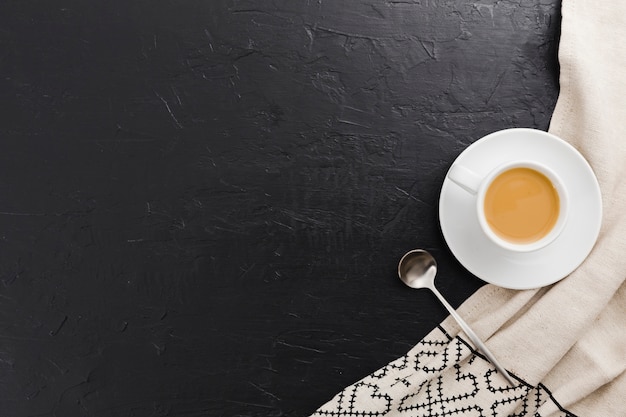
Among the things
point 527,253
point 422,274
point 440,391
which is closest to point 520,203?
point 527,253

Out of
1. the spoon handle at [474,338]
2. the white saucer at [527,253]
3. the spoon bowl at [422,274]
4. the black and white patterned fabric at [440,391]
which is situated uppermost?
the white saucer at [527,253]

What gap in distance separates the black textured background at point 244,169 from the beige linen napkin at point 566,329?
0.12ft

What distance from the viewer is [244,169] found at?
1.01 m

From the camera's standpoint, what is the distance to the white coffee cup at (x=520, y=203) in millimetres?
917

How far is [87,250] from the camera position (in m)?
1.02

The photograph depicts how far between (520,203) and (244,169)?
0.43 meters

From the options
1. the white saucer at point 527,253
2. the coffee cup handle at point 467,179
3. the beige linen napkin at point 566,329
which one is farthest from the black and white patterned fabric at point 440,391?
the coffee cup handle at point 467,179

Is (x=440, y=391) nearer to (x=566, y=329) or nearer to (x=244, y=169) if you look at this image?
(x=566, y=329)

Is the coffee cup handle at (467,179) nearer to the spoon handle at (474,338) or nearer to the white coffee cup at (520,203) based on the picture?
the white coffee cup at (520,203)

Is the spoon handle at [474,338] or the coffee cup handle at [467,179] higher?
the coffee cup handle at [467,179]

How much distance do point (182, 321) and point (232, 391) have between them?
0.14 meters

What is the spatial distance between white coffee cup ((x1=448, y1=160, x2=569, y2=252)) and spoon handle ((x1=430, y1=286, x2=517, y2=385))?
138 millimetres

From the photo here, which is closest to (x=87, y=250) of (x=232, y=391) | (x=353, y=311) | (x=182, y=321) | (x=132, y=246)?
(x=132, y=246)

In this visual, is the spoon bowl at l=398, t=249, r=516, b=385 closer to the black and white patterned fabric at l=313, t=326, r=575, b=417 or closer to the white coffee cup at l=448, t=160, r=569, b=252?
the black and white patterned fabric at l=313, t=326, r=575, b=417
